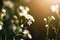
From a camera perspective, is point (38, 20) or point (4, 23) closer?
point (4, 23)

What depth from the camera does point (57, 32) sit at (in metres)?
1.04

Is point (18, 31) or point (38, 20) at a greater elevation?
point (38, 20)

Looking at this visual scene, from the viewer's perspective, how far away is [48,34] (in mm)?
1068

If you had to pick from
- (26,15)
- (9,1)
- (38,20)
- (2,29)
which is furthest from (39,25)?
(9,1)

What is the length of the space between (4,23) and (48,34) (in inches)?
14.4

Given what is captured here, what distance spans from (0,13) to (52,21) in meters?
0.37

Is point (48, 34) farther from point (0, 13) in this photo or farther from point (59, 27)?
point (0, 13)

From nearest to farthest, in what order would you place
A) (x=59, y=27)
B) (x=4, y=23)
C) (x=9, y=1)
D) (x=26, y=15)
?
(x=9, y=1)
(x=4, y=23)
(x=26, y=15)
(x=59, y=27)

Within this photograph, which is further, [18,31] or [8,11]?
[18,31]

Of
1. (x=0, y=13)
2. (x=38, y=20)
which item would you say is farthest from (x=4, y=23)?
(x=38, y=20)

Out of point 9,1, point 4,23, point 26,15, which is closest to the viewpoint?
point 9,1

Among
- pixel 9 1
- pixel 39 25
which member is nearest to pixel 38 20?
pixel 39 25

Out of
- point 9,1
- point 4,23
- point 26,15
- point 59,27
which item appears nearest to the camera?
point 9,1

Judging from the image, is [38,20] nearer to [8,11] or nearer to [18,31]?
[18,31]
